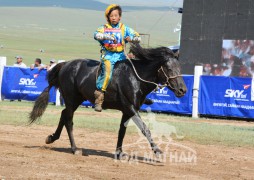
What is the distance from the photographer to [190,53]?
26.9 meters

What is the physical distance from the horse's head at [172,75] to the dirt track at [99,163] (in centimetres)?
124

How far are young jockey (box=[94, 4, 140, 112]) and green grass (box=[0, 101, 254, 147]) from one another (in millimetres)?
3880

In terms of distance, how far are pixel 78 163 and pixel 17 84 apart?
16.2 meters

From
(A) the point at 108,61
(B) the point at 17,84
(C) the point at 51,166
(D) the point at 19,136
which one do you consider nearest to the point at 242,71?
(B) the point at 17,84

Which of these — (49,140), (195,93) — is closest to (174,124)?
(195,93)

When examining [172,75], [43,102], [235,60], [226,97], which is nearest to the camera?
[172,75]

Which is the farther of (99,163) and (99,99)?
(99,99)

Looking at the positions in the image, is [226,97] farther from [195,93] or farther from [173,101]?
[173,101]

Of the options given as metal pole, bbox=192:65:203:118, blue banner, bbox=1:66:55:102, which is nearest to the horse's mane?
metal pole, bbox=192:65:203:118

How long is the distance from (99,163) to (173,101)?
12.6 metres

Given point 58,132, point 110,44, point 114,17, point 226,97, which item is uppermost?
point 114,17

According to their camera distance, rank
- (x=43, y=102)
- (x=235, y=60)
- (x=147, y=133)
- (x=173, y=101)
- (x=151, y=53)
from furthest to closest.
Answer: (x=235, y=60) < (x=173, y=101) < (x=43, y=102) < (x=151, y=53) < (x=147, y=133)

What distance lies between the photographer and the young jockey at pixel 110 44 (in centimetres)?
1161

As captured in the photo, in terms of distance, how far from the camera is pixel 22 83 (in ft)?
86.5
